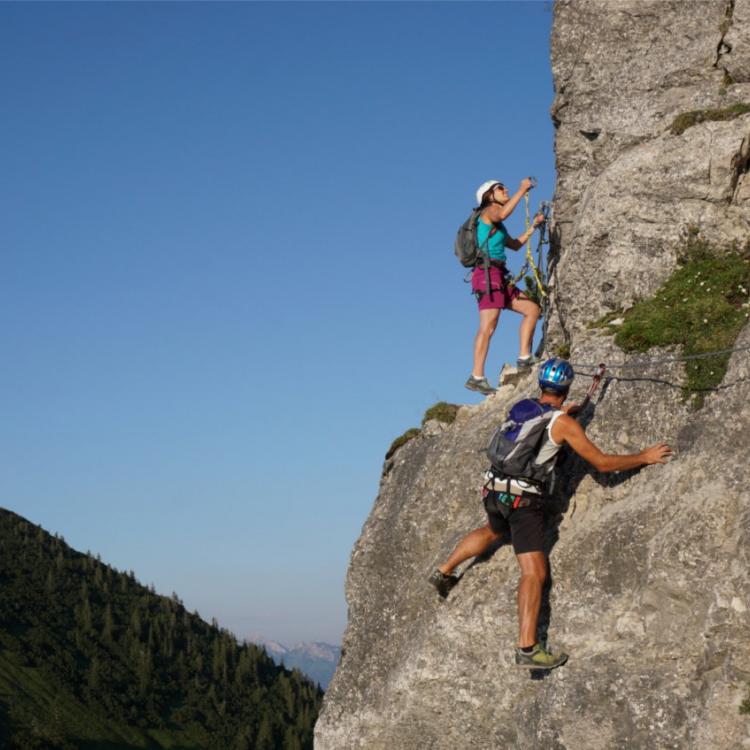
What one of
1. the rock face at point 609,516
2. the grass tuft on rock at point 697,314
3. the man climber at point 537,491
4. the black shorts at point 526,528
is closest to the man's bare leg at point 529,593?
the man climber at point 537,491

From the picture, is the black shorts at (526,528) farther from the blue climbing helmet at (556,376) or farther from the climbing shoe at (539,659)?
the blue climbing helmet at (556,376)

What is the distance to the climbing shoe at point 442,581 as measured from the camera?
59.9ft

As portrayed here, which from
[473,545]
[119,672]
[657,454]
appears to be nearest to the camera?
[657,454]

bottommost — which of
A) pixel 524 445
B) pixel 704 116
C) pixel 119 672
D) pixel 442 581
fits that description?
pixel 442 581

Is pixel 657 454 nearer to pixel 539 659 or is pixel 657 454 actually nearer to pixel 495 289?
pixel 539 659

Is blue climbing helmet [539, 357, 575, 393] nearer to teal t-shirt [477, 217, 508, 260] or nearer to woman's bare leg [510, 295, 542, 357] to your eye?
woman's bare leg [510, 295, 542, 357]

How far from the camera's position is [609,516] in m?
16.7

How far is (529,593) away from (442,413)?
6288mm

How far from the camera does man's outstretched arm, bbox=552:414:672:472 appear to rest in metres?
16.3

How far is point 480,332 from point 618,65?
6.94 m

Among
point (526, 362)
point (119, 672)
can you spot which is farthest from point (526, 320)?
point (119, 672)

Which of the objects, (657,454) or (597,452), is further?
(657,454)

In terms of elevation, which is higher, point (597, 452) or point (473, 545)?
point (597, 452)

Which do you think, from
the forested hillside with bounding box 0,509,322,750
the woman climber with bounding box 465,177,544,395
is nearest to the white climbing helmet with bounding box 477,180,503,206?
the woman climber with bounding box 465,177,544,395
